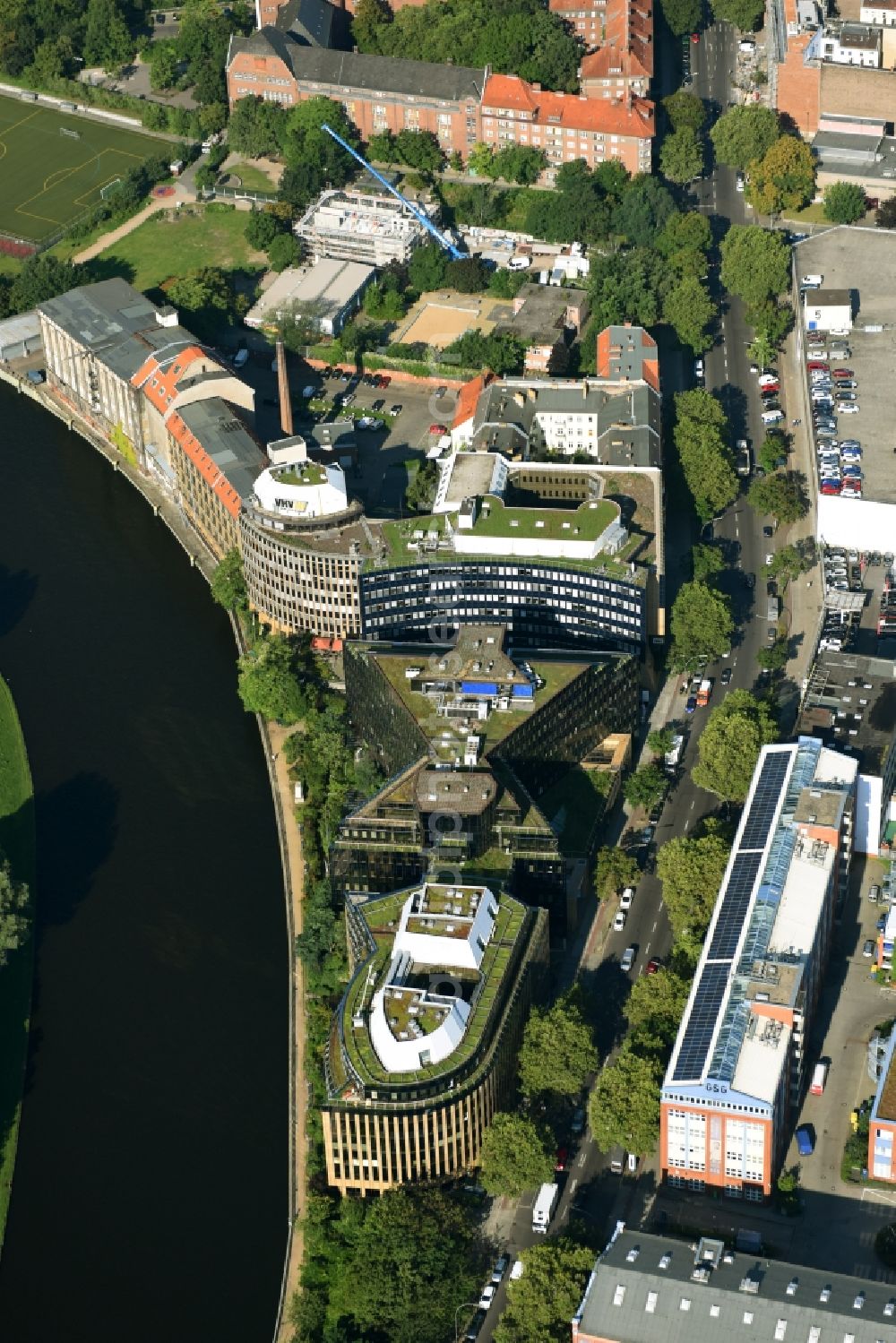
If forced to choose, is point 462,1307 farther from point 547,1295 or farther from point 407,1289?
Answer: point 547,1295

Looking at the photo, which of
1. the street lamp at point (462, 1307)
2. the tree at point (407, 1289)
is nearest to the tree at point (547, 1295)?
the street lamp at point (462, 1307)

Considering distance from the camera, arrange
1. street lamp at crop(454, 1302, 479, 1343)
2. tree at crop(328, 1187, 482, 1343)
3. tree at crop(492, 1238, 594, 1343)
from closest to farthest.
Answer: tree at crop(492, 1238, 594, 1343) → tree at crop(328, 1187, 482, 1343) → street lamp at crop(454, 1302, 479, 1343)

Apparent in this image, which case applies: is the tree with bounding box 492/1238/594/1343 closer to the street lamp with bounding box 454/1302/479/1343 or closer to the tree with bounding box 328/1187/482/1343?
the street lamp with bounding box 454/1302/479/1343

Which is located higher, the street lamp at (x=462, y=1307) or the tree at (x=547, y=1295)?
the tree at (x=547, y=1295)

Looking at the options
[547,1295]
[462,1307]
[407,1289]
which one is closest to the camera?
[547,1295]

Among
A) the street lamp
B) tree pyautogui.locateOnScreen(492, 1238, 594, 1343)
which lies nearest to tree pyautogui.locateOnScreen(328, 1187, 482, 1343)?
the street lamp

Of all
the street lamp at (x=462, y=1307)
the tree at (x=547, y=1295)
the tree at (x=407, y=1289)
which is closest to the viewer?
the tree at (x=547, y=1295)

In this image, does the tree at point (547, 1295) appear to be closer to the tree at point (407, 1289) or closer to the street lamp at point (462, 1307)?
the street lamp at point (462, 1307)

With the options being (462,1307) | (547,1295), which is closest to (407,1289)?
(462,1307)
